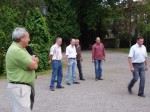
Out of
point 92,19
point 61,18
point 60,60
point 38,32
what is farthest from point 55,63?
point 92,19

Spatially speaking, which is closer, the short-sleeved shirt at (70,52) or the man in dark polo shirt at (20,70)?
→ the man in dark polo shirt at (20,70)

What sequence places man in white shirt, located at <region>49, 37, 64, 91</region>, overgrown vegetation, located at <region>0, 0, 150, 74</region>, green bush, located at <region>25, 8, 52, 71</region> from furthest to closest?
overgrown vegetation, located at <region>0, 0, 150, 74</region>, green bush, located at <region>25, 8, 52, 71</region>, man in white shirt, located at <region>49, 37, 64, 91</region>

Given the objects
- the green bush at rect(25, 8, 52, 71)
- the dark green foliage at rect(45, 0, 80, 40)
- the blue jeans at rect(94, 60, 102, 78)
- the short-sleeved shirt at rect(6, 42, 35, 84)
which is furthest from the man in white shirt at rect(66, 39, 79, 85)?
the dark green foliage at rect(45, 0, 80, 40)

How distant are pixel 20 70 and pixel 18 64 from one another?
105 millimetres

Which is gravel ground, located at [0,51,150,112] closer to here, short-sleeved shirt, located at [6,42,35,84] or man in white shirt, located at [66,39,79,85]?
man in white shirt, located at [66,39,79,85]

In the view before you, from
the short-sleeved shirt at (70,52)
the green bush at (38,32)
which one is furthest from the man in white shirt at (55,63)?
the green bush at (38,32)

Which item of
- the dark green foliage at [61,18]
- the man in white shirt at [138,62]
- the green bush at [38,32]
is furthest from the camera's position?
the dark green foliage at [61,18]

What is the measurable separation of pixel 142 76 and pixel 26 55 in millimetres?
6205

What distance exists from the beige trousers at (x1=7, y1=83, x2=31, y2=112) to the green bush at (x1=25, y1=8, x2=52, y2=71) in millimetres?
12970

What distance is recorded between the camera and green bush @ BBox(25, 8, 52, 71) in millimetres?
18484

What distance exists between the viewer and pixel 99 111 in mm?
8867

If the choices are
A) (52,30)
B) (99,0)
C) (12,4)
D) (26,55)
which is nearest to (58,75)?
(26,55)

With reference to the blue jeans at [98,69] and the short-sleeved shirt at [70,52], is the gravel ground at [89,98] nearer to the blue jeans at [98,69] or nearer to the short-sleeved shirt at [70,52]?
the blue jeans at [98,69]

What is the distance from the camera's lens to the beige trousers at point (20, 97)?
540 centimetres
